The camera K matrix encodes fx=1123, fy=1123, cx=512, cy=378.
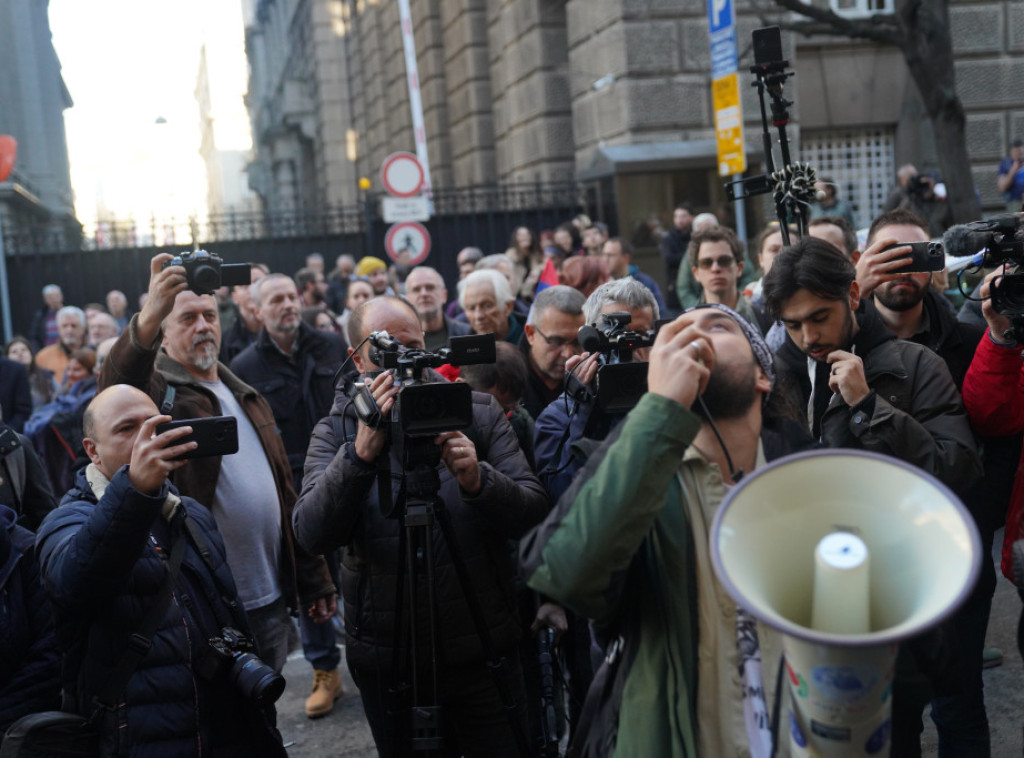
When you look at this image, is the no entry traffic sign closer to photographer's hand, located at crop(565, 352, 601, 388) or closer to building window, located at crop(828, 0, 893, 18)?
building window, located at crop(828, 0, 893, 18)

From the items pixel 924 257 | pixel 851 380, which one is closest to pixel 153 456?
pixel 851 380

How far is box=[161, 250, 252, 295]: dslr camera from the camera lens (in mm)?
3830

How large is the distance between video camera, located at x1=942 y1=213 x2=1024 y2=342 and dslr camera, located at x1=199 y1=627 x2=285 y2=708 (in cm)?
233

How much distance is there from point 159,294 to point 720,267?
3.02m

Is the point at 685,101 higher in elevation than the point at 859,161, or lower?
higher

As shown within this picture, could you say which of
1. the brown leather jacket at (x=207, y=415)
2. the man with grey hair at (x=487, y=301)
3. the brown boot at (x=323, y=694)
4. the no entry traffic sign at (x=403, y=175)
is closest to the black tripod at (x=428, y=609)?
the brown leather jacket at (x=207, y=415)

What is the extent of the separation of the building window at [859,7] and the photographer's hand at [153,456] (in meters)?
12.9

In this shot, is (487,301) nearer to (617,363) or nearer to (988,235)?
(617,363)

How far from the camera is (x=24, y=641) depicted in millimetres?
3479

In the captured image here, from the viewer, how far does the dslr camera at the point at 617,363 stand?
3201mm

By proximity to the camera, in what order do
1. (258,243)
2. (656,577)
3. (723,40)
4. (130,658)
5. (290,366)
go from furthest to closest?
(258,243), (723,40), (290,366), (130,658), (656,577)

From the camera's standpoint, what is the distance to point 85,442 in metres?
3.55

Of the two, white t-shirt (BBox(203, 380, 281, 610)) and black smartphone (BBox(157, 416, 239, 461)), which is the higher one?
black smartphone (BBox(157, 416, 239, 461))

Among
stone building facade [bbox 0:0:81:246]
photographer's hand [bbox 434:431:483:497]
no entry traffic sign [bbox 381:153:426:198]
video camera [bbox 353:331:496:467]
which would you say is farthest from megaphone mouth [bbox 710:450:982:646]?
stone building facade [bbox 0:0:81:246]
